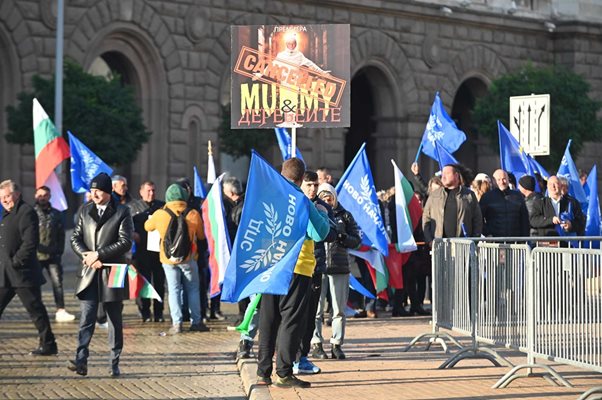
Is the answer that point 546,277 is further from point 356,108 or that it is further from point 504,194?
point 356,108

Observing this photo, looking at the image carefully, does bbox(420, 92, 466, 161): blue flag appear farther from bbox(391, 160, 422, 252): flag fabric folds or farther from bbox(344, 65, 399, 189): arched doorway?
bbox(344, 65, 399, 189): arched doorway

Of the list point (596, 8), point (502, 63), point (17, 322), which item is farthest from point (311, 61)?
point (596, 8)

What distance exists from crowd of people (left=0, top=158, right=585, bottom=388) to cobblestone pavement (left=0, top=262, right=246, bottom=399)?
307 mm

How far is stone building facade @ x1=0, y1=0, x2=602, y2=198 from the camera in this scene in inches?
1367

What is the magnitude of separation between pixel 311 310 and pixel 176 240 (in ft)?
18.2

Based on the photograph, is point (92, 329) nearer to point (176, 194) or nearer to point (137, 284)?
point (137, 284)

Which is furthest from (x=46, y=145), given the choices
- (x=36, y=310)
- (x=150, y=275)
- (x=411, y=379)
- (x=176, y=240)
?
(x=411, y=379)

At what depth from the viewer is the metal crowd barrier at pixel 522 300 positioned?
11.7m

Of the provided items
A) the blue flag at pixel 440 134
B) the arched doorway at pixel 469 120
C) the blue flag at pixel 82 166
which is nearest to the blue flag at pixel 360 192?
the blue flag at pixel 82 166

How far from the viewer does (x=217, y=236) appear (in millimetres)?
19328

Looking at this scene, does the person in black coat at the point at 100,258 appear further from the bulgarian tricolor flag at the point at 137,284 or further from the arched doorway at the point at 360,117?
the arched doorway at the point at 360,117

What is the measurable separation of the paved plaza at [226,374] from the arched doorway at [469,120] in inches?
1210

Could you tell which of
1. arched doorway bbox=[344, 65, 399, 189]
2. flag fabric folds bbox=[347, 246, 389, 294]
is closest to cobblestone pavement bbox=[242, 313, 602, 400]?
flag fabric folds bbox=[347, 246, 389, 294]

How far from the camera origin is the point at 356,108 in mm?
46531
